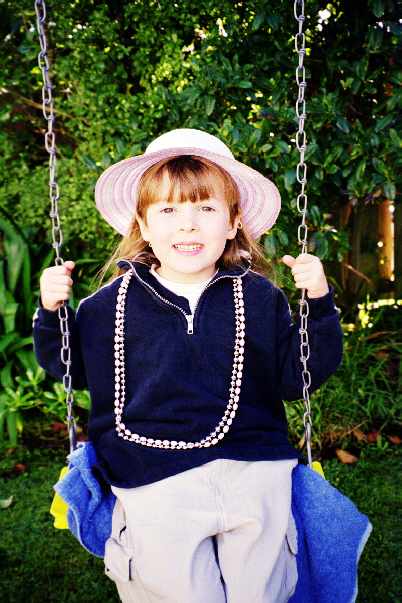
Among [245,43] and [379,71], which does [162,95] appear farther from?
[379,71]

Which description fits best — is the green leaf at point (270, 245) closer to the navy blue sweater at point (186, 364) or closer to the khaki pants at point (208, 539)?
the navy blue sweater at point (186, 364)

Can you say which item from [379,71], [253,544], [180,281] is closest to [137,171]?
[180,281]

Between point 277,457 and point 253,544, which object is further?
point 277,457

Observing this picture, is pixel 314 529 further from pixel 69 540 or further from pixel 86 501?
pixel 69 540

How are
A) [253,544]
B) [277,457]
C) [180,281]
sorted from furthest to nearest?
[180,281]
[277,457]
[253,544]

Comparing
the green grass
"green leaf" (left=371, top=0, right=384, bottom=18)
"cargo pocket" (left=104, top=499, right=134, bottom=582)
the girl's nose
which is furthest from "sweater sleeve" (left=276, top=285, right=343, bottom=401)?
"green leaf" (left=371, top=0, right=384, bottom=18)

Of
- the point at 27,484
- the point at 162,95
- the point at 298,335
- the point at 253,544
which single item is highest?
the point at 162,95

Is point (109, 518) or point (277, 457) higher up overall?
point (277, 457)

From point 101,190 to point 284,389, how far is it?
972 mm

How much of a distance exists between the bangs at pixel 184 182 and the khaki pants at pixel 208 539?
88 cm

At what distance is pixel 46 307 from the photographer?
2348 mm

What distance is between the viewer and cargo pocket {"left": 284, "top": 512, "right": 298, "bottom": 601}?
85.7 inches

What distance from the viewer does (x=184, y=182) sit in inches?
92.2

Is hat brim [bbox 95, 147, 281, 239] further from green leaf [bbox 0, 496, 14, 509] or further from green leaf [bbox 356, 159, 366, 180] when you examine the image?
green leaf [bbox 0, 496, 14, 509]
